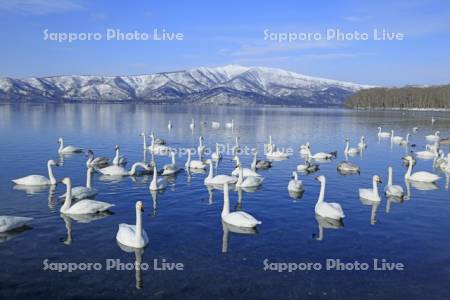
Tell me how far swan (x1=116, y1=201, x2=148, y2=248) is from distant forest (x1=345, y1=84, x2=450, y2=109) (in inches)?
6522

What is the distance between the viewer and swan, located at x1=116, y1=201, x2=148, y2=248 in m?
12.9

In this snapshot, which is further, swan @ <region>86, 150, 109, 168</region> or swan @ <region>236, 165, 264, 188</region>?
swan @ <region>86, 150, 109, 168</region>

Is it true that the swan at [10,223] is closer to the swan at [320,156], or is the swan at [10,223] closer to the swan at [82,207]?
the swan at [82,207]

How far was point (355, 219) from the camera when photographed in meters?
16.5

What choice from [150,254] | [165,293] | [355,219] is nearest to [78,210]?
[150,254]

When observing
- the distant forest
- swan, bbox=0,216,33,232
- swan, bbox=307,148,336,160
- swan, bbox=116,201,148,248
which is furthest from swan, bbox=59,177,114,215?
the distant forest

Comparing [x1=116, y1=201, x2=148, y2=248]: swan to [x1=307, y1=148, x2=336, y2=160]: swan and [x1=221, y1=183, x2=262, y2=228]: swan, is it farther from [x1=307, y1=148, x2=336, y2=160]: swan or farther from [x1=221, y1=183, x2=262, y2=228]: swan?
[x1=307, y1=148, x2=336, y2=160]: swan

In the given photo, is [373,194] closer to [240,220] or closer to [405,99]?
[240,220]

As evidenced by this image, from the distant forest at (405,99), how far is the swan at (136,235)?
165665mm

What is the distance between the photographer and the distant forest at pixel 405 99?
543ft

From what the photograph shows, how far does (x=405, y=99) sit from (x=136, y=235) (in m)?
180

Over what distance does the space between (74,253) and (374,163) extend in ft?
77.6

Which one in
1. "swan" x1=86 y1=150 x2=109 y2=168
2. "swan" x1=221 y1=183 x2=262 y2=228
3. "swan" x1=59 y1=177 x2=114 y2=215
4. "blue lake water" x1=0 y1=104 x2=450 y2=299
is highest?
"swan" x1=86 y1=150 x2=109 y2=168

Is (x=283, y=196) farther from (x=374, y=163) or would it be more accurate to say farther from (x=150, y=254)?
(x=374, y=163)
